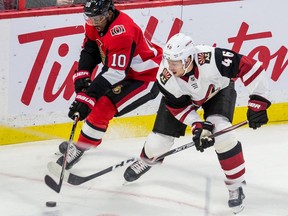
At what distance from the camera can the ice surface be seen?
5.05 metres

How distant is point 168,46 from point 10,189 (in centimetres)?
120

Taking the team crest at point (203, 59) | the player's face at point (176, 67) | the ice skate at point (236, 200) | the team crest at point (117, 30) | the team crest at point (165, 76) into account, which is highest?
the team crest at point (117, 30)

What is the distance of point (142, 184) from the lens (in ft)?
18.6

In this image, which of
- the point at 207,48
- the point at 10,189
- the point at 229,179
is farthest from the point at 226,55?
the point at 10,189

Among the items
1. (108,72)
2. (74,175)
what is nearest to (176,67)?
(108,72)

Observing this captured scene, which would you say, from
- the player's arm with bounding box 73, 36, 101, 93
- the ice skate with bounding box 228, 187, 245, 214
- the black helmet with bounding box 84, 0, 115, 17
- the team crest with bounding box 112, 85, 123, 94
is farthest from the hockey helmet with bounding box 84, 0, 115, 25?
the ice skate with bounding box 228, 187, 245, 214

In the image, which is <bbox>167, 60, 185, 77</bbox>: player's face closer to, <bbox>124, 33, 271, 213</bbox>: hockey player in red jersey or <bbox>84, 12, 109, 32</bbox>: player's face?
<bbox>124, 33, 271, 213</bbox>: hockey player in red jersey

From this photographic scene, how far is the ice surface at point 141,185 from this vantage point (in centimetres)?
505

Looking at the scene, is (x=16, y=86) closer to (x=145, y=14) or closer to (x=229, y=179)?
(x=145, y=14)

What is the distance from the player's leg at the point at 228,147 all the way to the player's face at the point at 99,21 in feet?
2.44

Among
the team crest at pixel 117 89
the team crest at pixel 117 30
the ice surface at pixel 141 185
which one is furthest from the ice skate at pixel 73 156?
the team crest at pixel 117 30

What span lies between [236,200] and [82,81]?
110 centimetres

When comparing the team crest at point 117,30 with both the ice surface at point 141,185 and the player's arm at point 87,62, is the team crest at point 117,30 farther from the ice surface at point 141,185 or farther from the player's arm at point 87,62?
the ice surface at point 141,185

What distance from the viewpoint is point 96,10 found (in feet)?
17.7
